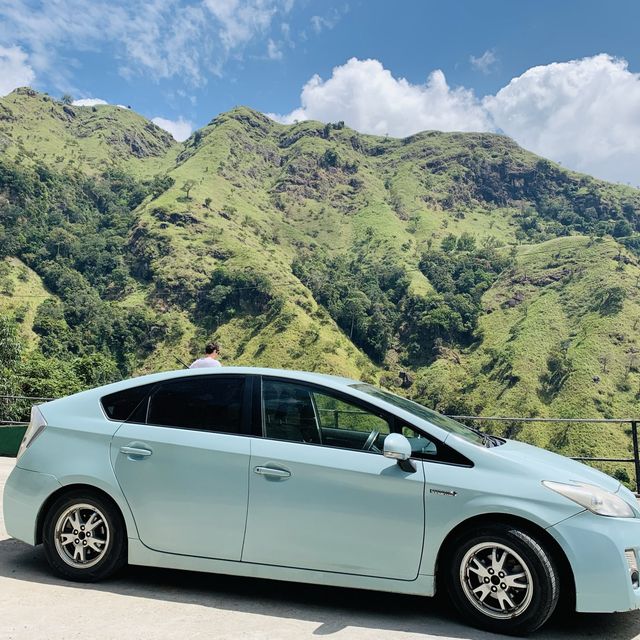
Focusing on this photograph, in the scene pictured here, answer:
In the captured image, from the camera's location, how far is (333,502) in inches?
144

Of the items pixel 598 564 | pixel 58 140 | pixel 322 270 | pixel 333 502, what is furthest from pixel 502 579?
pixel 58 140

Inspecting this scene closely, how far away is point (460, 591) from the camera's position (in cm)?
352

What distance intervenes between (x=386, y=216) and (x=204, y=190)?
5047cm

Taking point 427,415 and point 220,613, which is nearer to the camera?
point 220,613

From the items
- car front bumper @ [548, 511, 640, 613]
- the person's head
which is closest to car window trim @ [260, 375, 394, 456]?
car front bumper @ [548, 511, 640, 613]

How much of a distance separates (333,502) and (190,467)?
100 cm

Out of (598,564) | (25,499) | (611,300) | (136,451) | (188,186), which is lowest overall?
(598,564)

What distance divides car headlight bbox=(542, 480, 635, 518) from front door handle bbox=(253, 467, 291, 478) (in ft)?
5.20

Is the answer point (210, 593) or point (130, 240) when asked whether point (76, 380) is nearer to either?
point (210, 593)

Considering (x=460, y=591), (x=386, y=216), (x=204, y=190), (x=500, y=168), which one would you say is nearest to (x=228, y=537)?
(x=460, y=591)

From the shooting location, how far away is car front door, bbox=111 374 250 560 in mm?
3840

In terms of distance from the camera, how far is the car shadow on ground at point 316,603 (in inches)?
139

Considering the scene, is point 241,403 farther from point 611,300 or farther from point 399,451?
point 611,300

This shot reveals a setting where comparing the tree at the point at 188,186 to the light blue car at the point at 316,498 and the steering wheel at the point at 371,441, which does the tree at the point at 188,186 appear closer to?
the light blue car at the point at 316,498
